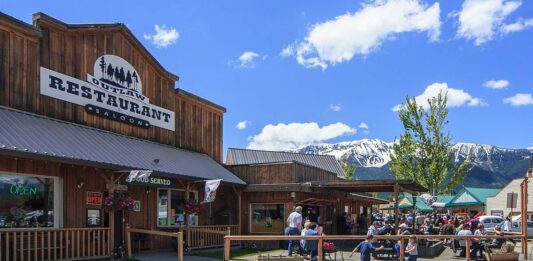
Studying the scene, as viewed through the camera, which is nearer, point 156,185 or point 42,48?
point 42,48

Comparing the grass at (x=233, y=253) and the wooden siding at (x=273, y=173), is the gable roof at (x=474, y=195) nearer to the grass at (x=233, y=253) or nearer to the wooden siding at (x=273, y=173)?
the wooden siding at (x=273, y=173)

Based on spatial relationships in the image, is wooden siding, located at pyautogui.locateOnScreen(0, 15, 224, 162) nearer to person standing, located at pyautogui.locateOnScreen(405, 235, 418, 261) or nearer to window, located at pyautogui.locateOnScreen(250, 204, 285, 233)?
window, located at pyautogui.locateOnScreen(250, 204, 285, 233)

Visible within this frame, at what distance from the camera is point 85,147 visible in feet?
50.1

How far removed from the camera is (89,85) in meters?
17.4

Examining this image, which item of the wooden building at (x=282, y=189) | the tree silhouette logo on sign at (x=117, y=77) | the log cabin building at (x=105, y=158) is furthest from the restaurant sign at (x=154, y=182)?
the wooden building at (x=282, y=189)

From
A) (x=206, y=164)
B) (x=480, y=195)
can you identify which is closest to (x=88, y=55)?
(x=206, y=164)

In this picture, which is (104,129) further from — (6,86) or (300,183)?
(300,183)

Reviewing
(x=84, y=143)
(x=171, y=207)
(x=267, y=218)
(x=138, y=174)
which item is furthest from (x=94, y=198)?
(x=267, y=218)

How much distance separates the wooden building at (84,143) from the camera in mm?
13797

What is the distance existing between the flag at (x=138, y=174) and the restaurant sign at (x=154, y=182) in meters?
0.06

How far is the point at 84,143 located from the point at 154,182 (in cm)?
253

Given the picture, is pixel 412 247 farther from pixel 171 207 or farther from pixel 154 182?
pixel 171 207

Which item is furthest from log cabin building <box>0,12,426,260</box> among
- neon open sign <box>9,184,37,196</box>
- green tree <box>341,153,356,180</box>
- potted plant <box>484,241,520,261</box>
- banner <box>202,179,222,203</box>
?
green tree <box>341,153,356,180</box>

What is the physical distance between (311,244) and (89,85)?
28.0 ft
